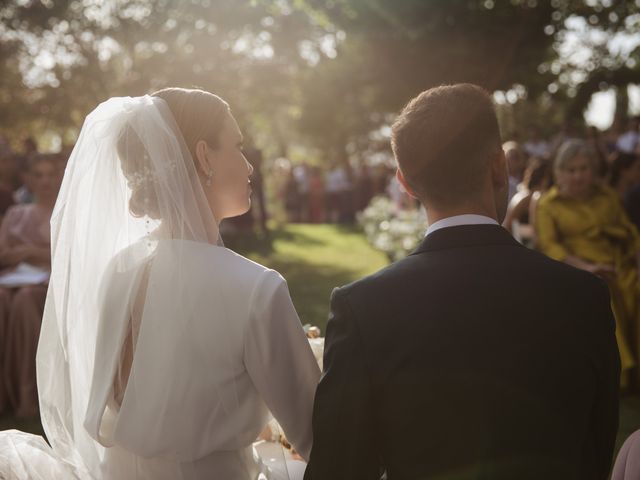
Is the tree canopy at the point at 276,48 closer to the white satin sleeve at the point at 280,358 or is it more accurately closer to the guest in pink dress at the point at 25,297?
the guest in pink dress at the point at 25,297

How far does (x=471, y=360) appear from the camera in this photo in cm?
→ 197

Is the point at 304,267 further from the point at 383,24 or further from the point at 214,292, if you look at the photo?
the point at 214,292

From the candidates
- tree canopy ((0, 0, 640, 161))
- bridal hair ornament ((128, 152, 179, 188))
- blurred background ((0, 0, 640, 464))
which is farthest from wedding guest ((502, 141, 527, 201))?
bridal hair ornament ((128, 152, 179, 188))

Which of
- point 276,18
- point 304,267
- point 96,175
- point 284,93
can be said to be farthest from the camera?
point 284,93

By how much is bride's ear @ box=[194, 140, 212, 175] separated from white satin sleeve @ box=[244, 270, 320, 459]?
0.53 m

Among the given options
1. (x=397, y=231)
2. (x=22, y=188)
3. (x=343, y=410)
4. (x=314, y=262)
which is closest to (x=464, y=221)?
(x=343, y=410)

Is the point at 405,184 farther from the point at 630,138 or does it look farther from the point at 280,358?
the point at 630,138

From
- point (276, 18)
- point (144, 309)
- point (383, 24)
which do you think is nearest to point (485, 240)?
point (144, 309)

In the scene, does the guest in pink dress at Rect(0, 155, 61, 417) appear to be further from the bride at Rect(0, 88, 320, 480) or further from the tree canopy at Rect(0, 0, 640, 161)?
the tree canopy at Rect(0, 0, 640, 161)

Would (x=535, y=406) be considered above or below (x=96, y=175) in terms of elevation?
below

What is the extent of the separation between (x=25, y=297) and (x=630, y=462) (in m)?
5.12

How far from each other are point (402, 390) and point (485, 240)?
49cm

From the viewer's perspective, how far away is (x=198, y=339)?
2434mm

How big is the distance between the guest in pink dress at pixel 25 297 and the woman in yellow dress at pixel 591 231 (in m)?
4.41
